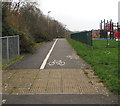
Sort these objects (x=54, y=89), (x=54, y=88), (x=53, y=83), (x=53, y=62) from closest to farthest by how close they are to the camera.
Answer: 1. (x=54, y=89)
2. (x=54, y=88)
3. (x=53, y=83)
4. (x=53, y=62)

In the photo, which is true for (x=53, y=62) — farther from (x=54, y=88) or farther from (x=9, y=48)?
(x=54, y=88)

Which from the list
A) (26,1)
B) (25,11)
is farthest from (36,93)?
(26,1)

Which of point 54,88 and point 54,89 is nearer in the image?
point 54,89

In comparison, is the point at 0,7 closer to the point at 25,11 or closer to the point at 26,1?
the point at 25,11

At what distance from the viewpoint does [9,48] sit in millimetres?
14211

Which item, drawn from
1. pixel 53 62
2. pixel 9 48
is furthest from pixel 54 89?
pixel 9 48

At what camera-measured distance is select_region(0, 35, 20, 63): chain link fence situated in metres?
13.1

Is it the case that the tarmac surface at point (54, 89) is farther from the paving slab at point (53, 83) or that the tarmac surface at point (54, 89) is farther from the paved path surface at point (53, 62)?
the paved path surface at point (53, 62)

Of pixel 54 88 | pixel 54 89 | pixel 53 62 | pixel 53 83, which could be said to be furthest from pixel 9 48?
pixel 54 89

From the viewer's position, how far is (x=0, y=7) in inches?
604

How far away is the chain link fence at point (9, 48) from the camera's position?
13119 mm

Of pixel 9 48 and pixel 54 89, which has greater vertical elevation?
pixel 9 48

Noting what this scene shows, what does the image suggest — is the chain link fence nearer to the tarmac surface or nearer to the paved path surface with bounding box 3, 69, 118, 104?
the tarmac surface

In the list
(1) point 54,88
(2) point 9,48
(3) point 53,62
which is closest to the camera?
(1) point 54,88
